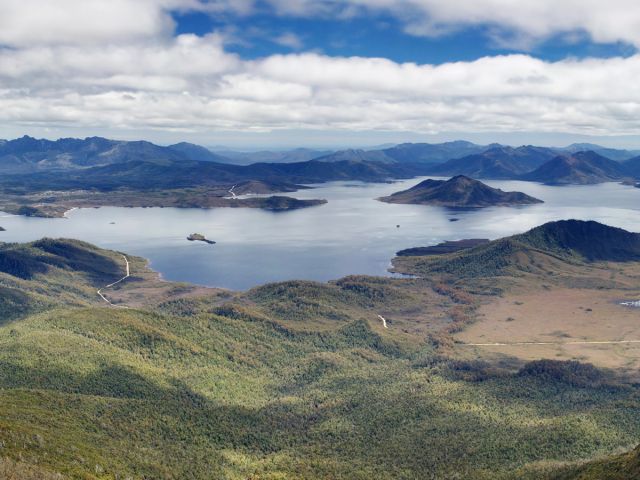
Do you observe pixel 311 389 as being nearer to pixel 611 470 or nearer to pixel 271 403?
pixel 271 403

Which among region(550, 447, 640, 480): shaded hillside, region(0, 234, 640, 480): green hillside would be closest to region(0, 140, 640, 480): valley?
region(0, 234, 640, 480): green hillside

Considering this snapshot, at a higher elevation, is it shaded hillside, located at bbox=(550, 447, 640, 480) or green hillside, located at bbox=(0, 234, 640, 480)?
shaded hillside, located at bbox=(550, 447, 640, 480)

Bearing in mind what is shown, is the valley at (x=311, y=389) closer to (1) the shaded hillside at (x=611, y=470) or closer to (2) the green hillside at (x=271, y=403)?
(2) the green hillside at (x=271, y=403)

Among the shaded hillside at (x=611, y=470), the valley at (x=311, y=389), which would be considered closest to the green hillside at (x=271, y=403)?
the valley at (x=311, y=389)

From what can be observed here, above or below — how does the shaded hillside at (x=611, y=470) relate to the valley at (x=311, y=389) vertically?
above

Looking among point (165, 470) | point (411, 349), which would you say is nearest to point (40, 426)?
point (165, 470)

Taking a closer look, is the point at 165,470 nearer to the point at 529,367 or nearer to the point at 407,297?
the point at 529,367

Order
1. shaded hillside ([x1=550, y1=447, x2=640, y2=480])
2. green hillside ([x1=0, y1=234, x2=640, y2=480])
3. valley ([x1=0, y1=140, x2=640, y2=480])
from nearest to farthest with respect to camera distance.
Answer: shaded hillside ([x1=550, y1=447, x2=640, y2=480]) → green hillside ([x1=0, y1=234, x2=640, y2=480]) → valley ([x1=0, y1=140, x2=640, y2=480])

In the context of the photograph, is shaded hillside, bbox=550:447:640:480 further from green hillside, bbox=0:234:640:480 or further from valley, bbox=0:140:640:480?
green hillside, bbox=0:234:640:480
